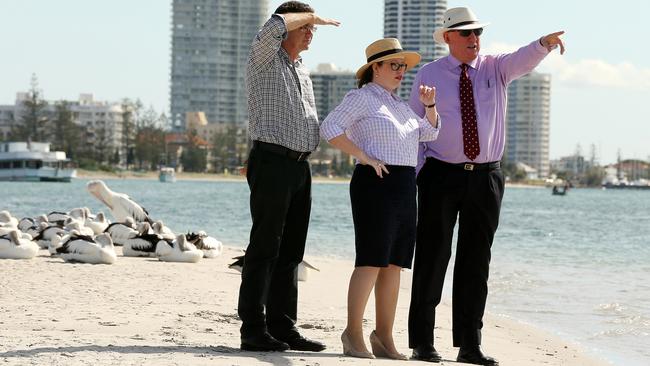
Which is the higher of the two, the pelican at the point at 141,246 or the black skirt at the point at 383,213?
the black skirt at the point at 383,213

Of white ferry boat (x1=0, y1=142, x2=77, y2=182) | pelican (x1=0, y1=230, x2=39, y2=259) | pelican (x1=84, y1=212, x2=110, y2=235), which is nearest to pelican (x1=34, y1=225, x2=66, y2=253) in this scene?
pelican (x1=0, y1=230, x2=39, y2=259)

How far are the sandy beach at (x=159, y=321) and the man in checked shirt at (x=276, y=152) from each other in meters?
0.34

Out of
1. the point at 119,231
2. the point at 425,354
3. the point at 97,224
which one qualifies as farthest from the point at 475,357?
the point at 97,224

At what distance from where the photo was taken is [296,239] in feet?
24.4

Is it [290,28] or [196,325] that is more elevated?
[290,28]

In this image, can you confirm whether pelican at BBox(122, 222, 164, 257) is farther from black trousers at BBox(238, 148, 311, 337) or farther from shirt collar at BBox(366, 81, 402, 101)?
shirt collar at BBox(366, 81, 402, 101)

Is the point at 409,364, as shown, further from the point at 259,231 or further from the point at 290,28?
the point at 290,28

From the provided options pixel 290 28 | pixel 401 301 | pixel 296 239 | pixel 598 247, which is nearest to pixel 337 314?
pixel 401 301

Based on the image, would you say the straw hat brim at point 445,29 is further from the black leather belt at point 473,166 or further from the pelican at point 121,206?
the pelican at point 121,206

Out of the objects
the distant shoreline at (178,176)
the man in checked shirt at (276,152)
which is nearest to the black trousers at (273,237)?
the man in checked shirt at (276,152)

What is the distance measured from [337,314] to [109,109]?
604ft

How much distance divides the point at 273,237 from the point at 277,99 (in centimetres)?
79

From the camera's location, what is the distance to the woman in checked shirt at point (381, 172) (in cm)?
709

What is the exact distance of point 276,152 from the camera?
23.5ft
